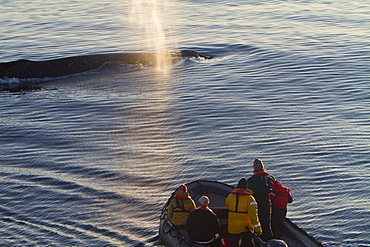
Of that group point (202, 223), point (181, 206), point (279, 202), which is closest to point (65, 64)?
point (181, 206)

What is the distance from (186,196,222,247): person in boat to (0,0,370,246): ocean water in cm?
363

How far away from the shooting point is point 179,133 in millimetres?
25953

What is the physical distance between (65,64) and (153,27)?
22.3 metres

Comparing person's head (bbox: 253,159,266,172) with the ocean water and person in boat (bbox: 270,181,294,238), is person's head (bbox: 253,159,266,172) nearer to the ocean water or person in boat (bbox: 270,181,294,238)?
person in boat (bbox: 270,181,294,238)

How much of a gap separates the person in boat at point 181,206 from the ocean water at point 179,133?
8.23ft

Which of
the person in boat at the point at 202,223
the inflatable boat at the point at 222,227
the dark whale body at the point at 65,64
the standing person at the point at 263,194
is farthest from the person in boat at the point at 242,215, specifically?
the dark whale body at the point at 65,64

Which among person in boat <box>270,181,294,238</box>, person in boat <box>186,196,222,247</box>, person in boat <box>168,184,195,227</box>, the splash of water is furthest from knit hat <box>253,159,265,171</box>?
the splash of water

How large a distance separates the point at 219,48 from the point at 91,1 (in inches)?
1834

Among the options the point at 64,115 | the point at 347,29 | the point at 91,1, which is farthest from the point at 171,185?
the point at 91,1

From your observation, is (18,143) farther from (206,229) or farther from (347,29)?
(347,29)

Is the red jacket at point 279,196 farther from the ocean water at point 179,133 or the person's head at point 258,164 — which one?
→ the ocean water at point 179,133

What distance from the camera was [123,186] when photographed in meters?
20.7

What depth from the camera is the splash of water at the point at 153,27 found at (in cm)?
4381

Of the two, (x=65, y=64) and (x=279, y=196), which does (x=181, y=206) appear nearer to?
(x=279, y=196)
